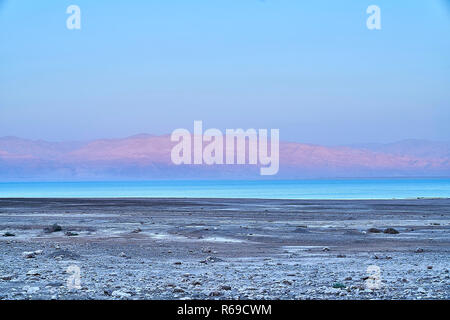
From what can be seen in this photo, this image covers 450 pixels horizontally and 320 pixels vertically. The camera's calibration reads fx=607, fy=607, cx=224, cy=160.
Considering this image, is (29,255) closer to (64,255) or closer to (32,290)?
(64,255)

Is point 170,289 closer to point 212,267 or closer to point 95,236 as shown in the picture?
point 212,267

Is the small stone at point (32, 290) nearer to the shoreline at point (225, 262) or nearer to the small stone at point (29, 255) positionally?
the shoreline at point (225, 262)

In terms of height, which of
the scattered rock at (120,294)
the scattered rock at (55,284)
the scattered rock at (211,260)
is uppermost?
the scattered rock at (120,294)

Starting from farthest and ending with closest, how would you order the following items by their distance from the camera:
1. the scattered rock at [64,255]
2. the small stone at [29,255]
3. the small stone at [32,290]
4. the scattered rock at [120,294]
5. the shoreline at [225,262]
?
the small stone at [29,255] → the scattered rock at [64,255] → the shoreline at [225,262] → the small stone at [32,290] → the scattered rock at [120,294]

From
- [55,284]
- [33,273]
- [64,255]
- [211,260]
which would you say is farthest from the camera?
[64,255]

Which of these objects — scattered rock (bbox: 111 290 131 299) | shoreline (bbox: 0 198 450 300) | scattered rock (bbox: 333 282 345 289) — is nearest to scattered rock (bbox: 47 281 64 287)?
shoreline (bbox: 0 198 450 300)

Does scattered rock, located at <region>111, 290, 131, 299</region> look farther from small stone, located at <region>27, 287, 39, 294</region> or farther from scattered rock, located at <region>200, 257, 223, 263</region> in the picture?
scattered rock, located at <region>200, 257, 223, 263</region>

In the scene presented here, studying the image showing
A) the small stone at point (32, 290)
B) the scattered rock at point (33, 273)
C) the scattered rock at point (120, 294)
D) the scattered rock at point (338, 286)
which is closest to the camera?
the scattered rock at point (120, 294)

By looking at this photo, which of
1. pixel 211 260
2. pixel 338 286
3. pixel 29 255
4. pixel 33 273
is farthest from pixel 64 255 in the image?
pixel 338 286

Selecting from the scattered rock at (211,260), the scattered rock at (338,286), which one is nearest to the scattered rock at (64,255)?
the scattered rock at (211,260)

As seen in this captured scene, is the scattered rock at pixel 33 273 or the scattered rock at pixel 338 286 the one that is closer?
the scattered rock at pixel 338 286
